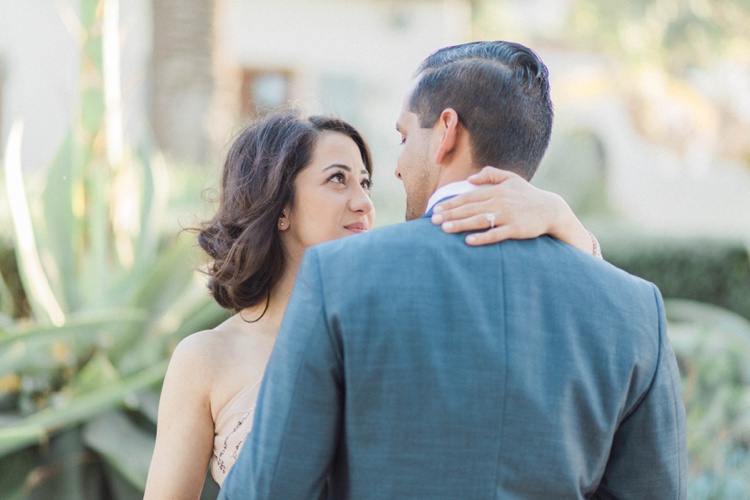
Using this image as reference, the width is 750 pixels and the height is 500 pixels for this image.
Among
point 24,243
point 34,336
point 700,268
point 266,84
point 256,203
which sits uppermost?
point 256,203

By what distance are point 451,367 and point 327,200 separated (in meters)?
0.90

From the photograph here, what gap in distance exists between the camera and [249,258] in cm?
250

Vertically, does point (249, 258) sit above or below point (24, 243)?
above

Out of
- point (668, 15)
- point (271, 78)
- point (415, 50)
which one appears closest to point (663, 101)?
point (415, 50)

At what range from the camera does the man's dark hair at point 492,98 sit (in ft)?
6.09

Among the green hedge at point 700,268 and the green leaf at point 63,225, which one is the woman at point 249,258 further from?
the green hedge at point 700,268

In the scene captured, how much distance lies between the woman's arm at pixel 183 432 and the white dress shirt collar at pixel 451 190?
86cm

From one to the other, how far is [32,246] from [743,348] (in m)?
4.19

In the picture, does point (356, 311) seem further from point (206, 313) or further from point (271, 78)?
point (271, 78)

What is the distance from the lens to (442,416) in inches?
67.4

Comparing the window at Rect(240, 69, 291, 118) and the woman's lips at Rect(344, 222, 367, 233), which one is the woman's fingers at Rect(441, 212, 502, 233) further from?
the window at Rect(240, 69, 291, 118)

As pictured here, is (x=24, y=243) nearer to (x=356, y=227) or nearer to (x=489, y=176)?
(x=356, y=227)

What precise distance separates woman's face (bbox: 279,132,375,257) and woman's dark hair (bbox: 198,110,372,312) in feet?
0.09

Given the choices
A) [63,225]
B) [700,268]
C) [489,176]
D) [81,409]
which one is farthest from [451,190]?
[700,268]
